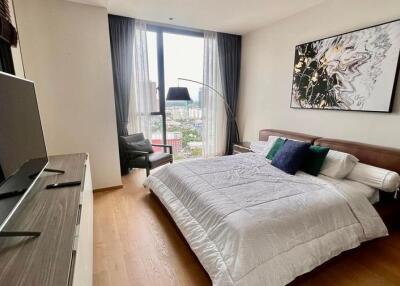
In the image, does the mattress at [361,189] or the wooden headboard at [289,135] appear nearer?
the mattress at [361,189]

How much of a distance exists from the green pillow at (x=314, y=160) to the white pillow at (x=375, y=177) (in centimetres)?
31

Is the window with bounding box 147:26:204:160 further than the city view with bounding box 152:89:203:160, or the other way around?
the city view with bounding box 152:89:203:160

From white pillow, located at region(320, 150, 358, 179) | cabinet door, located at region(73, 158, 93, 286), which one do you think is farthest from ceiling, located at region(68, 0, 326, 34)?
cabinet door, located at region(73, 158, 93, 286)

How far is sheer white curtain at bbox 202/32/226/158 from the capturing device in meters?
4.33

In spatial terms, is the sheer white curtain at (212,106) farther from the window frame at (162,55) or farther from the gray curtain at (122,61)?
the gray curtain at (122,61)

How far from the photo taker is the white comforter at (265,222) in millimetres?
1435

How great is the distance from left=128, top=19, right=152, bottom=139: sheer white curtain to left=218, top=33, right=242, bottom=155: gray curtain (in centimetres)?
153

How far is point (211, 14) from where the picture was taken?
3354mm

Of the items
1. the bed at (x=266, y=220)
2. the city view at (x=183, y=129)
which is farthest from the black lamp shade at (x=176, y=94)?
the bed at (x=266, y=220)

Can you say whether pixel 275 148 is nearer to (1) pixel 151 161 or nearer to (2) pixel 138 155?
(1) pixel 151 161

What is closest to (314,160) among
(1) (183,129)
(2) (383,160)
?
(2) (383,160)

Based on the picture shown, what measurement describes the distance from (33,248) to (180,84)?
378cm

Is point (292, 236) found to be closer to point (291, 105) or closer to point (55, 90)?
point (291, 105)

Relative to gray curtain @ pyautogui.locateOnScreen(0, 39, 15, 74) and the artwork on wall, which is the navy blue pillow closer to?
the artwork on wall
